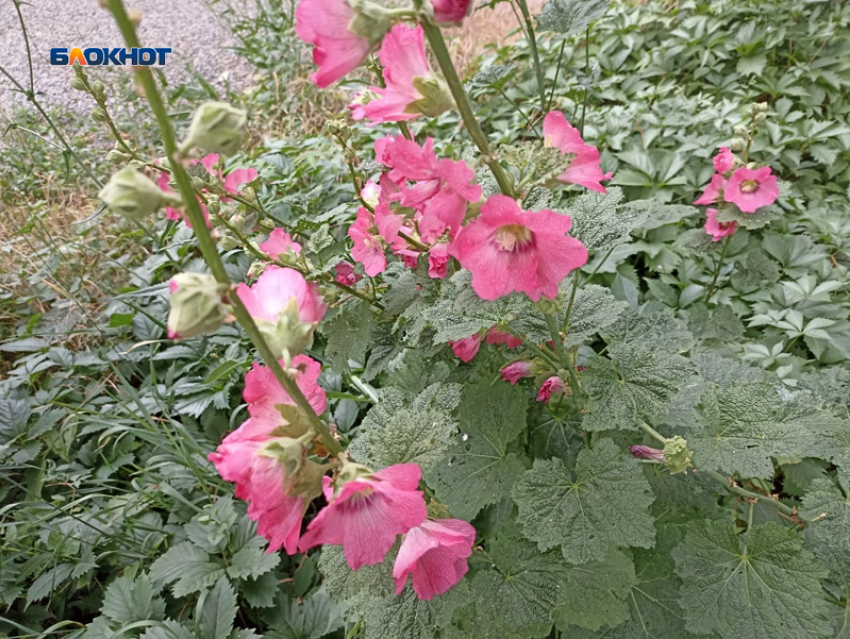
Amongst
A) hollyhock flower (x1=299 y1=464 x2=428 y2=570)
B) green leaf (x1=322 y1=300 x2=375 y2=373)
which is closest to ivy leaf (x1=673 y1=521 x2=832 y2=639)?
hollyhock flower (x1=299 y1=464 x2=428 y2=570)

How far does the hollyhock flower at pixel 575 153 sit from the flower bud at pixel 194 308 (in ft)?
1.62

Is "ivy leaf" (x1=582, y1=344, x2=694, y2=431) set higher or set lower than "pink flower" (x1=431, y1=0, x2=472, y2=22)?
lower

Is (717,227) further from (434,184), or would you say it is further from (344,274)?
(434,184)

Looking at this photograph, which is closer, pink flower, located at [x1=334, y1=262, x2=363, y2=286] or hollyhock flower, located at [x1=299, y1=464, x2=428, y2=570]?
hollyhock flower, located at [x1=299, y1=464, x2=428, y2=570]

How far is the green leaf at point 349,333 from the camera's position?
3.64 ft

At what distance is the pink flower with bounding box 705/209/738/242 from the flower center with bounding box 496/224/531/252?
1183 millimetres

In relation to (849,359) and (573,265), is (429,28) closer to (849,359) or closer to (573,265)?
(573,265)

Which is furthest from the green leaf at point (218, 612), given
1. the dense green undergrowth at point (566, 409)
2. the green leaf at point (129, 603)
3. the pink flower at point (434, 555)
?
the pink flower at point (434, 555)

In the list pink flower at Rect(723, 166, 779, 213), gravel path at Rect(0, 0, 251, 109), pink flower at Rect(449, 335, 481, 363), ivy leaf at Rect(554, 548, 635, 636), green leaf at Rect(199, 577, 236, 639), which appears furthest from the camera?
gravel path at Rect(0, 0, 251, 109)

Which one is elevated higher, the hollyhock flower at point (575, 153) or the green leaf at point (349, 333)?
the hollyhock flower at point (575, 153)

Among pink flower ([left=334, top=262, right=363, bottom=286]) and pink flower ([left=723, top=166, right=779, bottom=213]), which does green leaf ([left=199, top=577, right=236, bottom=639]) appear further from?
pink flower ([left=723, top=166, right=779, bottom=213])

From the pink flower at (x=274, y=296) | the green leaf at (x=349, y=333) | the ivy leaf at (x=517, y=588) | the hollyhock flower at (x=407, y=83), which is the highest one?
the hollyhock flower at (x=407, y=83)

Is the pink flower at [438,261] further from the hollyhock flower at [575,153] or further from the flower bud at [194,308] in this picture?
the flower bud at [194,308]

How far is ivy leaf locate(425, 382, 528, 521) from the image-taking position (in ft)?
3.15
